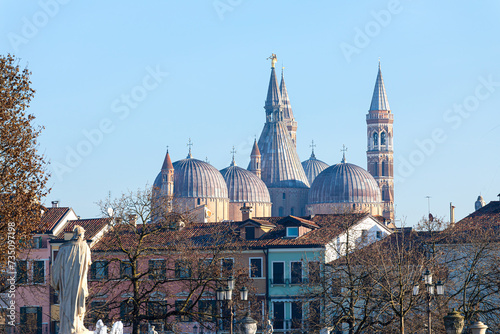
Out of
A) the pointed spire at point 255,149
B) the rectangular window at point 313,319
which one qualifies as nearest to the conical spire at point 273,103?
the pointed spire at point 255,149

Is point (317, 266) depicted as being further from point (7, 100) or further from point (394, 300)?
point (7, 100)

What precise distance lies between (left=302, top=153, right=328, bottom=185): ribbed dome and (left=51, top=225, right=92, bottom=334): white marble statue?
160 metres

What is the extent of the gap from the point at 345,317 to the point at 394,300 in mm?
1927

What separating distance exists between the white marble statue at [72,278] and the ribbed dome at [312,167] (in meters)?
160

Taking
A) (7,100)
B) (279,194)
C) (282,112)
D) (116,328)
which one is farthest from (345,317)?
(282,112)

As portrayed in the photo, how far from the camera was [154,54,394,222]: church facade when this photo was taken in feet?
481

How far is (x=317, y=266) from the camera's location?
162 feet

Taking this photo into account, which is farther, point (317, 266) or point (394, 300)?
point (317, 266)

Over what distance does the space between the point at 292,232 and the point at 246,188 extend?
95.6 metres

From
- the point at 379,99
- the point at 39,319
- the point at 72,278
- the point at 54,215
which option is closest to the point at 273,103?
the point at 379,99

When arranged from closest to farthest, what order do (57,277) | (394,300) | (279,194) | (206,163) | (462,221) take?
(57,277) < (394,300) < (462,221) < (206,163) < (279,194)

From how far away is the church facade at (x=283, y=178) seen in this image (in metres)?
147

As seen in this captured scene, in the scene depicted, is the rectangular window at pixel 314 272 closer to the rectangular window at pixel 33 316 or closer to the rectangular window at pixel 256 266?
the rectangular window at pixel 256 266

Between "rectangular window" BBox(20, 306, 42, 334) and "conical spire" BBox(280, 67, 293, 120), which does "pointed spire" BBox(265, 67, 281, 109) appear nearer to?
"conical spire" BBox(280, 67, 293, 120)
